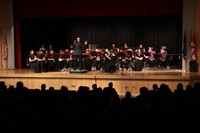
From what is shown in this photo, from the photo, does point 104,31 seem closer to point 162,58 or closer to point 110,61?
point 162,58

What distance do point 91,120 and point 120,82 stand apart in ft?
28.2

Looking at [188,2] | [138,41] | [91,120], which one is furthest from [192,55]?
[91,120]

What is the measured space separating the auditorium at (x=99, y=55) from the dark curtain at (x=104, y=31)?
63 mm

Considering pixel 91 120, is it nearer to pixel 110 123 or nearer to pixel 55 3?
pixel 110 123

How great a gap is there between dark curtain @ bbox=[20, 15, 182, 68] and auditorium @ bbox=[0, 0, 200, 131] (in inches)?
2.5

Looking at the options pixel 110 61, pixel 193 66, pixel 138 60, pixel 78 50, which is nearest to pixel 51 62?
pixel 78 50

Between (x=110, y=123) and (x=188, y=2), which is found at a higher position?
(x=188, y=2)

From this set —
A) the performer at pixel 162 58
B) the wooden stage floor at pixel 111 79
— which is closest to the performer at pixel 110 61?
the wooden stage floor at pixel 111 79

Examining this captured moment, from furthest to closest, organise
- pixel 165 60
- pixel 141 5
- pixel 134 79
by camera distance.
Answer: pixel 165 60
pixel 141 5
pixel 134 79

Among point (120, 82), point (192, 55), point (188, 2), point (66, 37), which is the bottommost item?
point (120, 82)

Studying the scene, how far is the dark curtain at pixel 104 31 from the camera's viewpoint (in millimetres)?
19750

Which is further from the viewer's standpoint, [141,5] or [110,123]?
[141,5]

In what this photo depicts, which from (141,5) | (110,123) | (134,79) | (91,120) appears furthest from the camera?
(141,5)

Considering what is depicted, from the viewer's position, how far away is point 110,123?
439 cm
